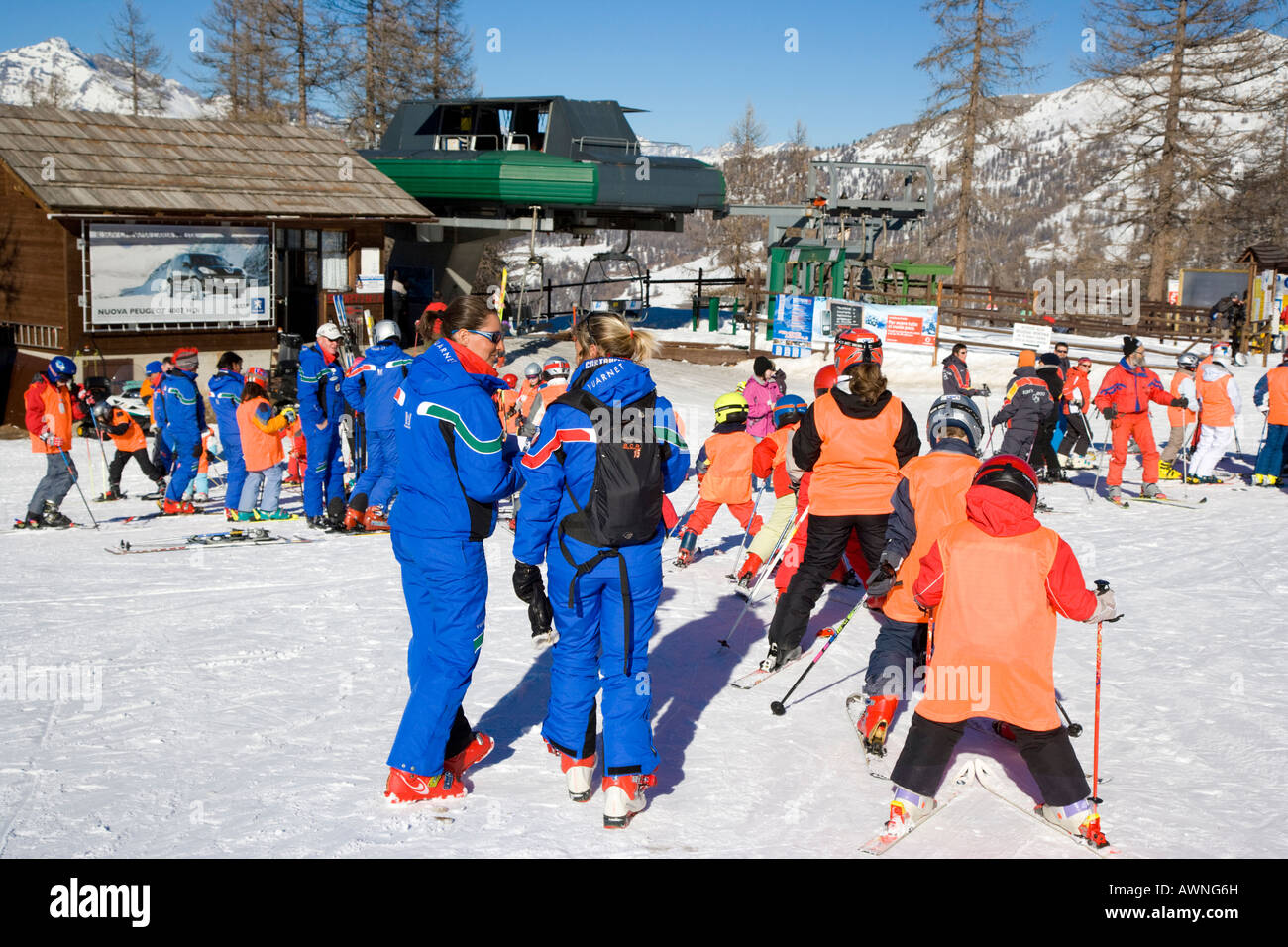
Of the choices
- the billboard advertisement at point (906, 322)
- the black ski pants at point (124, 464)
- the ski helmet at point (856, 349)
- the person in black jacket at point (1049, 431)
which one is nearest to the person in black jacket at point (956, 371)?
the person in black jacket at point (1049, 431)

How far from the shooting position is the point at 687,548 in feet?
30.8

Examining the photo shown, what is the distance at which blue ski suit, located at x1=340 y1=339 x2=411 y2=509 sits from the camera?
31.0 feet

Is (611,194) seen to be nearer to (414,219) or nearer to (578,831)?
(414,219)

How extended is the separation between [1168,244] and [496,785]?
124ft

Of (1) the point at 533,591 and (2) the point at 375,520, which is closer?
(1) the point at 533,591

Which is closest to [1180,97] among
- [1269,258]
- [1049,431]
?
[1269,258]

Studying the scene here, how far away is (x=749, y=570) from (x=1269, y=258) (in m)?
26.0

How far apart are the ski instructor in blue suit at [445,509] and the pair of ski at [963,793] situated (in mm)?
1816

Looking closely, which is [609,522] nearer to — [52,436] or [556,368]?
[556,368]

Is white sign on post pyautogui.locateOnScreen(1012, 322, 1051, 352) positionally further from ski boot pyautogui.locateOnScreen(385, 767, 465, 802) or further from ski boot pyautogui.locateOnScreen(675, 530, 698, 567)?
ski boot pyautogui.locateOnScreen(385, 767, 465, 802)

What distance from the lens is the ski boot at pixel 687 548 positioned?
9352 millimetres

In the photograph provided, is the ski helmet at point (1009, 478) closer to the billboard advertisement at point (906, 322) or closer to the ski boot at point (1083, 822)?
the ski boot at point (1083, 822)

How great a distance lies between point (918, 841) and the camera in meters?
4.55

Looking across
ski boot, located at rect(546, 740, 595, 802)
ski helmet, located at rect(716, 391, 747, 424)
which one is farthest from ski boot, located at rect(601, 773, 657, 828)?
ski helmet, located at rect(716, 391, 747, 424)
